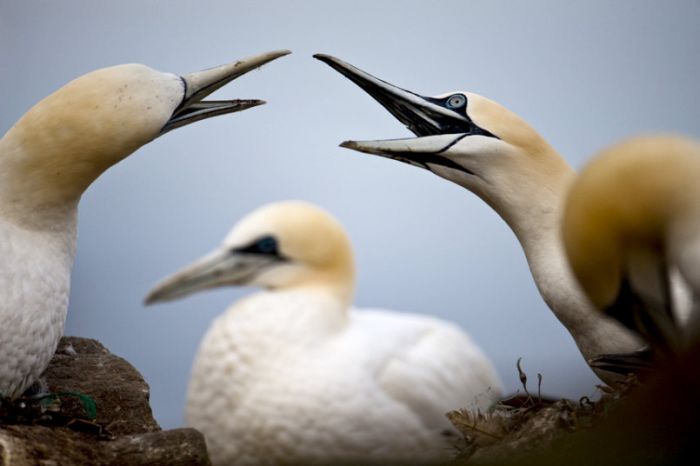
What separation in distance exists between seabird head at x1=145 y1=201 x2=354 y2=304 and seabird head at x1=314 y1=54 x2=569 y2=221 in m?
1.33

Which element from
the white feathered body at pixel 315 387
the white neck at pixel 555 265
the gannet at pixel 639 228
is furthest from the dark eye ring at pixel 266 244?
the white neck at pixel 555 265

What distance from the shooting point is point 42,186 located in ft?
12.6

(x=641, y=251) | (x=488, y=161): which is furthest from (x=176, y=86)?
(x=641, y=251)

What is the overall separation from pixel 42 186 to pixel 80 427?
43.0 inches

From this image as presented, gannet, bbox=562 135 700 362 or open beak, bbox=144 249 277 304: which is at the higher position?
gannet, bbox=562 135 700 362

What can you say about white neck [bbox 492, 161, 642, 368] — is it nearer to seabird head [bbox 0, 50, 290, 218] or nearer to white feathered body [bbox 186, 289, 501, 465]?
seabird head [bbox 0, 50, 290, 218]

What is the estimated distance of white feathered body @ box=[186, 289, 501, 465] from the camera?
2.10 m

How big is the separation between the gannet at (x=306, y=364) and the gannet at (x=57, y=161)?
159 cm

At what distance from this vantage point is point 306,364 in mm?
2135

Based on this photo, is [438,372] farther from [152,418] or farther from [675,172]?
[152,418]

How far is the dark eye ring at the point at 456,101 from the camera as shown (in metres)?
3.64

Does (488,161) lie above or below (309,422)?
above

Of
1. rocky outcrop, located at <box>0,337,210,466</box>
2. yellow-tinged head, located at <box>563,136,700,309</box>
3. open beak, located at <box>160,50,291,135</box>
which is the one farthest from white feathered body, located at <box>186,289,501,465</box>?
open beak, located at <box>160,50,291,135</box>

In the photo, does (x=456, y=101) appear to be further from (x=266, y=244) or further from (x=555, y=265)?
(x=266, y=244)
